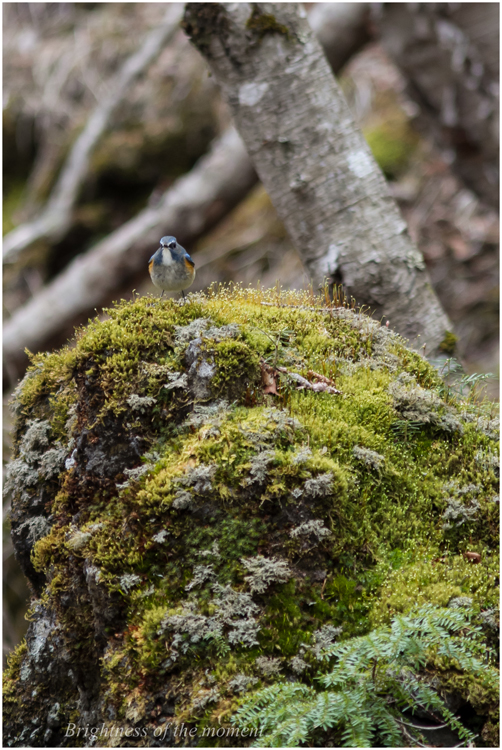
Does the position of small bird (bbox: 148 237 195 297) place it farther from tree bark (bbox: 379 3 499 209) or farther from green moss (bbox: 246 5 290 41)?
tree bark (bbox: 379 3 499 209)

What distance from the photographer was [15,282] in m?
10.0

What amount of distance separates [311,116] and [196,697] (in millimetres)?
4272

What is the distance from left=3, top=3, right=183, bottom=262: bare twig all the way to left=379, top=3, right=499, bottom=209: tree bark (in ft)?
15.6

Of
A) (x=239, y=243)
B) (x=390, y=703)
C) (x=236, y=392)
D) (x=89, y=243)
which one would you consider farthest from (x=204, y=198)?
(x=390, y=703)

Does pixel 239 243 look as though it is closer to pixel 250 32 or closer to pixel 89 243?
pixel 89 243

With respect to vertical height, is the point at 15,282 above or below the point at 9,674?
above

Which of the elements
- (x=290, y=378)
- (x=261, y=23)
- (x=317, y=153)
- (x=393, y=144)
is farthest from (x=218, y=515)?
(x=393, y=144)

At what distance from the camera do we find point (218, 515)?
2.75 metres

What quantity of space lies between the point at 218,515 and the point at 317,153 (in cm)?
330

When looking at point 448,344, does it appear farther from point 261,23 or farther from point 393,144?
point 393,144

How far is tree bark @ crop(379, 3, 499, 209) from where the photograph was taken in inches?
251

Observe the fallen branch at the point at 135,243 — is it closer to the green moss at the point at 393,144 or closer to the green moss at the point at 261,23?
the green moss at the point at 393,144

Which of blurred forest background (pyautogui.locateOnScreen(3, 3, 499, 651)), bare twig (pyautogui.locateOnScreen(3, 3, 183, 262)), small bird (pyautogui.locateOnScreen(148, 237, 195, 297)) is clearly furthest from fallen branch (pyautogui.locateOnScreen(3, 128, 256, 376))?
small bird (pyautogui.locateOnScreen(148, 237, 195, 297))

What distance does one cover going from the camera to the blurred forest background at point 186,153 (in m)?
6.91
